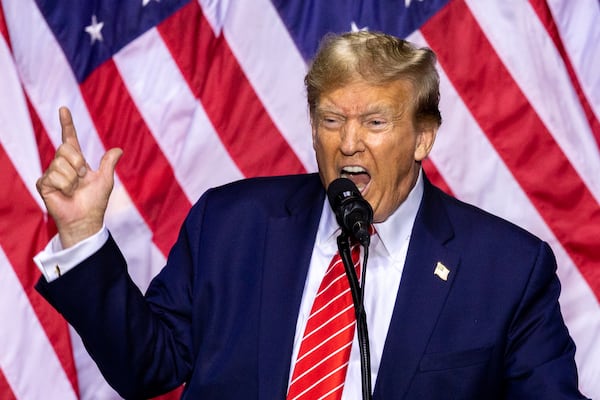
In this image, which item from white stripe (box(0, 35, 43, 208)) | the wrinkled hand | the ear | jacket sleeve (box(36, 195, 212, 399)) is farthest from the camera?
white stripe (box(0, 35, 43, 208))

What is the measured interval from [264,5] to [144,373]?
5.35ft

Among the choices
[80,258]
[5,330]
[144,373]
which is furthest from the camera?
[5,330]

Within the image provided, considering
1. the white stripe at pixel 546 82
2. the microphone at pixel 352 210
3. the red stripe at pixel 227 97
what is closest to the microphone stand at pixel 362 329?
the microphone at pixel 352 210

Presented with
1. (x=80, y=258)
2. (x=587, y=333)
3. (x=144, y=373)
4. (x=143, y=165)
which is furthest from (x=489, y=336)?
(x=143, y=165)

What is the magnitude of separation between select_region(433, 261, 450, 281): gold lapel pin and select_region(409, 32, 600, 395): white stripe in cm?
118

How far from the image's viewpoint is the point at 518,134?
11.9 feet

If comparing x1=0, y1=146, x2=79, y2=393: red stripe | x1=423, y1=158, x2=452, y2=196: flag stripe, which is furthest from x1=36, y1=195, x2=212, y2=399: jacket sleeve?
x1=423, y1=158, x2=452, y2=196: flag stripe

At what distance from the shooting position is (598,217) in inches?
142

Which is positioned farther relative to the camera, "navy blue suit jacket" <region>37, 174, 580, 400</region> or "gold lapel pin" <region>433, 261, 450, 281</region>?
"gold lapel pin" <region>433, 261, 450, 281</region>

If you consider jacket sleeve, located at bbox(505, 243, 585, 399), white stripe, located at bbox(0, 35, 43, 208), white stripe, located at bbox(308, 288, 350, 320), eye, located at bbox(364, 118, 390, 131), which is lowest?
jacket sleeve, located at bbox(505, 243, 585, 399)

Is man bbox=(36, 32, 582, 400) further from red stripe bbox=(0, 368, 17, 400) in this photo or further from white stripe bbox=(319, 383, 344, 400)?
red stripe bbox=(0, 368, 17, 400)

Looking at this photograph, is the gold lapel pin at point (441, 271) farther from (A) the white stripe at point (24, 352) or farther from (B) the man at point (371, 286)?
(A) the white stripe at point (24, 352)

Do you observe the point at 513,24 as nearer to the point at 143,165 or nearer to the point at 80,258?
the point at 143,165

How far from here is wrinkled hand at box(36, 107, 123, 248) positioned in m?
2.07
